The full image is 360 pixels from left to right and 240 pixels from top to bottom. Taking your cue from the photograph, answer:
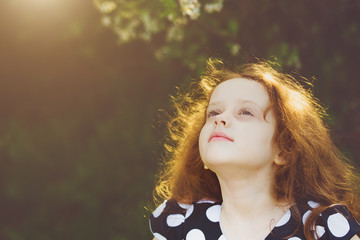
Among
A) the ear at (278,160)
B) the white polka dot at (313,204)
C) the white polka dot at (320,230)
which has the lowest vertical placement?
the white polka dot at (320,230)

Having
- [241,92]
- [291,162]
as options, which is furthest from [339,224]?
[241,92]

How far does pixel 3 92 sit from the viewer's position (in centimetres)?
484

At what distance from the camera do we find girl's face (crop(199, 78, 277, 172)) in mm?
1729

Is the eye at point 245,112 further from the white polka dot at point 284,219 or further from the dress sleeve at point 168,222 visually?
the dress sleeve at point 168,222

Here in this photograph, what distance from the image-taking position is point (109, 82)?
487 centimetres

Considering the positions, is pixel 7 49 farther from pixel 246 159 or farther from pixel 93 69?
pixel 246 159

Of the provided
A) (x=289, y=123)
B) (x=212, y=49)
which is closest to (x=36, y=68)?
(x=212, y=49)

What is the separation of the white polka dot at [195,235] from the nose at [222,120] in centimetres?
43

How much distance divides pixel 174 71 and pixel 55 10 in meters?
1.32

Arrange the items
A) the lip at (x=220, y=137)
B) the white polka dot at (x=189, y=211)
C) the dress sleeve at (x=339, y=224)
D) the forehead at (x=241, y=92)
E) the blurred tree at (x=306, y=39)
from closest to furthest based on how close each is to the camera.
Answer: the dress sleeve at (x=339, y=224)
the lip at (x=220, y=137)
the forehead at (x=241, y=92)
the white polka dot at (x=189, y=211)
the blurred tree at (x=306, y=39)

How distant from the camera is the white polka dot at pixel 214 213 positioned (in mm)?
1891

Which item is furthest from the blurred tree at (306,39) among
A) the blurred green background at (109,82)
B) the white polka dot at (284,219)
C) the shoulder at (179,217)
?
the white polka dot at (284,219)

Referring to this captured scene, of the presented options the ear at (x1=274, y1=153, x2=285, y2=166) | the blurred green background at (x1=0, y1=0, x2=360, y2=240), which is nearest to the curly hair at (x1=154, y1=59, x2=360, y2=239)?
the ear at (x1=274, y1=153, x2=285, y2=166)

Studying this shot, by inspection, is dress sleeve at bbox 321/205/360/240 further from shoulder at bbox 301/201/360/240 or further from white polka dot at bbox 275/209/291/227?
white polka dot at bbox 275/209/291/227
